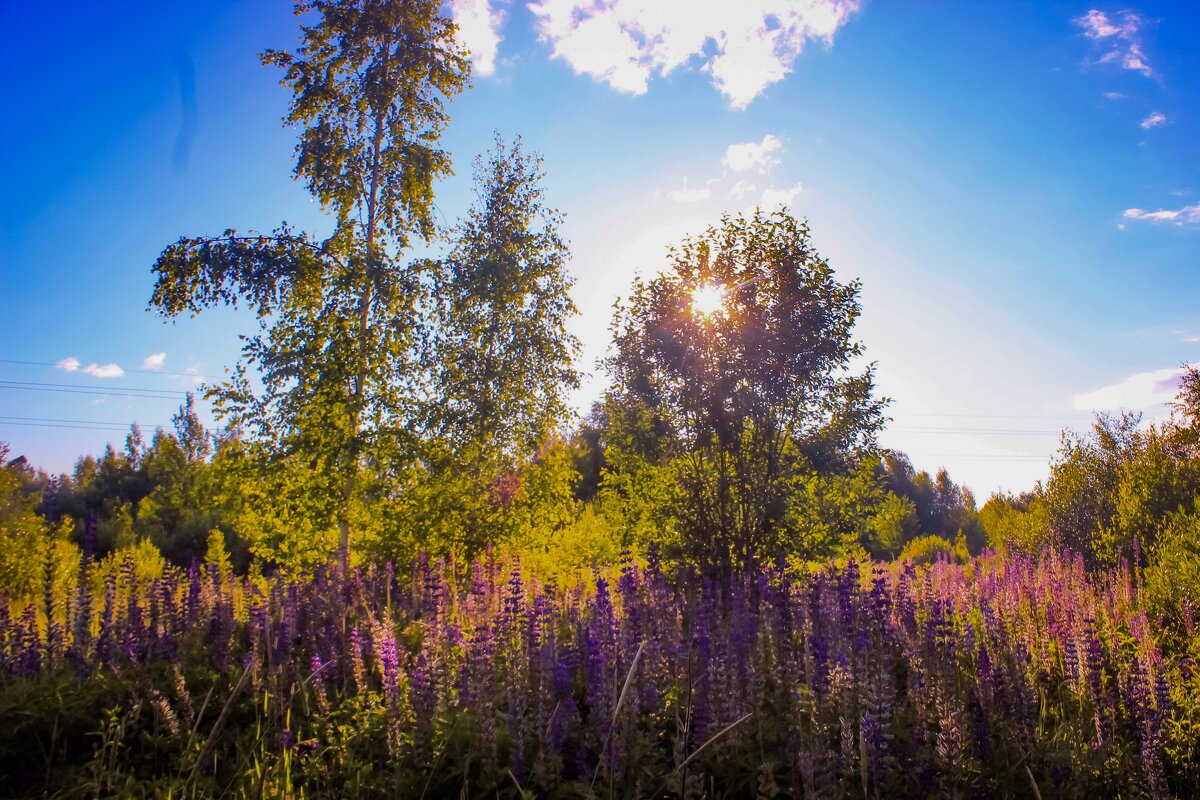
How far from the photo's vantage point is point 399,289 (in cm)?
1179

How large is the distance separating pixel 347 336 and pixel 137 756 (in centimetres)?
789

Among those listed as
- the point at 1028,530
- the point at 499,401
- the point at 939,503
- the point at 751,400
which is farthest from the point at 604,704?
the point at 939,503

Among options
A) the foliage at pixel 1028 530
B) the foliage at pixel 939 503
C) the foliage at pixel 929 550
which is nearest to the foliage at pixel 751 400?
the foliage at pixel 1028 530

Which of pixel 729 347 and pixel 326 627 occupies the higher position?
pixel 729 347

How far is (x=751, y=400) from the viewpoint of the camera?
28.2 ft

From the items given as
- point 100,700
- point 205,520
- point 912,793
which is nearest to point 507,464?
point 100,700

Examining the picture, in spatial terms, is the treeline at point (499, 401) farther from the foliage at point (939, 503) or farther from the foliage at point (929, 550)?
the foliage at point (939, 503)

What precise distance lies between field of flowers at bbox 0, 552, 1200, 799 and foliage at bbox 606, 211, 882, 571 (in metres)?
1.92

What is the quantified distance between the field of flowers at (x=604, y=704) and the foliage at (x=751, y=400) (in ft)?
6.30

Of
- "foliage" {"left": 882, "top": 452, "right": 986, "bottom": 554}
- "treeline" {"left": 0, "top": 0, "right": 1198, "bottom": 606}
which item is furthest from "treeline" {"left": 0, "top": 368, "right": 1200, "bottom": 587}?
"foliage" {"left": 882, "top": 452, "right": 986, "bottom": 554}

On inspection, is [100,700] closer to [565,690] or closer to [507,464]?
[565,690]

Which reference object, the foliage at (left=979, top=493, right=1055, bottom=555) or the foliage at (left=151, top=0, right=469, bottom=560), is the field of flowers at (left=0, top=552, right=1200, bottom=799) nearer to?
the foliage at (left=151, top=0, right=469, bottom=560)

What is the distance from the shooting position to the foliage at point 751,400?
8609mm

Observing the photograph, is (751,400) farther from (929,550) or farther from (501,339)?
Result: (929,550)
